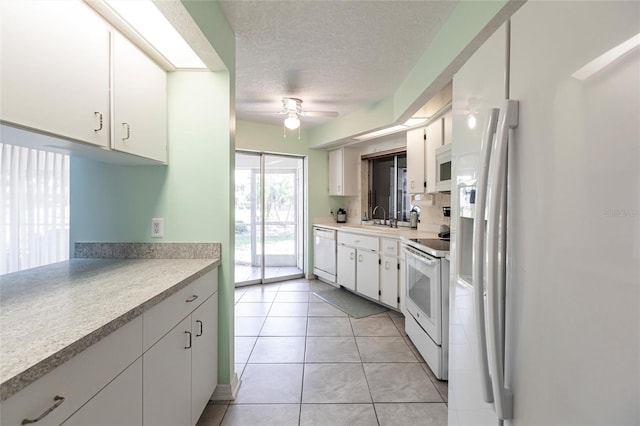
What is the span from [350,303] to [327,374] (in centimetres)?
157

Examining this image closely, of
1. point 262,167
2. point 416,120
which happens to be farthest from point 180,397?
point 262,167

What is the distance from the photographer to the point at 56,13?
3.31ft

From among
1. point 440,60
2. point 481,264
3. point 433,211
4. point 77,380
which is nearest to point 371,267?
point 433,211

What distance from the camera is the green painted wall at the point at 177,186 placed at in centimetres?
178

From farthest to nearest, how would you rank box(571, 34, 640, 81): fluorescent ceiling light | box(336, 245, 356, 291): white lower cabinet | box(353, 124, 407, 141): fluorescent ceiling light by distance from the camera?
box(336, 245, 356, 291): white lower cabinet
box(353, 124, 407, 141): fluorescent ceiling light
box(571, 34, 640, 81): fluorescent ceiling light

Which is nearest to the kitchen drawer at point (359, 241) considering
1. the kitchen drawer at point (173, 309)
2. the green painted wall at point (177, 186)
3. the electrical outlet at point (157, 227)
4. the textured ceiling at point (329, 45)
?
the textured ceiling at point (329, 45)

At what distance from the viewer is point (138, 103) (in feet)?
4.88

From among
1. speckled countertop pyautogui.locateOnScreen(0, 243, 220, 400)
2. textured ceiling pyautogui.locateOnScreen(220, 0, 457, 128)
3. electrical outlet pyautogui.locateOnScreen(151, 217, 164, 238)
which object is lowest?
speckled countertop pyautogui.locateOnScreen(0, 243, 220, 400)

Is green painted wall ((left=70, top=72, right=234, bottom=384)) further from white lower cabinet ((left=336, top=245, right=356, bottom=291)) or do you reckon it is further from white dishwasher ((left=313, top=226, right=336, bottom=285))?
white dishwasher ((left=313, top=226, right=336, bottom=285))

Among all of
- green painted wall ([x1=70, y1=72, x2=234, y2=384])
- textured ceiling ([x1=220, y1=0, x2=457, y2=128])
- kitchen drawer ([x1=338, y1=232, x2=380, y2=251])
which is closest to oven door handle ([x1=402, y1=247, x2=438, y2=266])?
kitchen drawer ([x1=338, y1=232, x2=380, y2=251])

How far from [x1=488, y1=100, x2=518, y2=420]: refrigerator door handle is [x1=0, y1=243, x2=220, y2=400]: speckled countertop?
1063 millimetres

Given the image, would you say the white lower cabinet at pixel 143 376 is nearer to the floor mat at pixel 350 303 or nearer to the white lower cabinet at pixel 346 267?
the floor mat at pixel 350 303

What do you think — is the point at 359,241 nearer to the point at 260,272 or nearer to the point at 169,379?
the point at 260,272

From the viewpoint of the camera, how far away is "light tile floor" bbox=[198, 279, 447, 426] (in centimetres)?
173
